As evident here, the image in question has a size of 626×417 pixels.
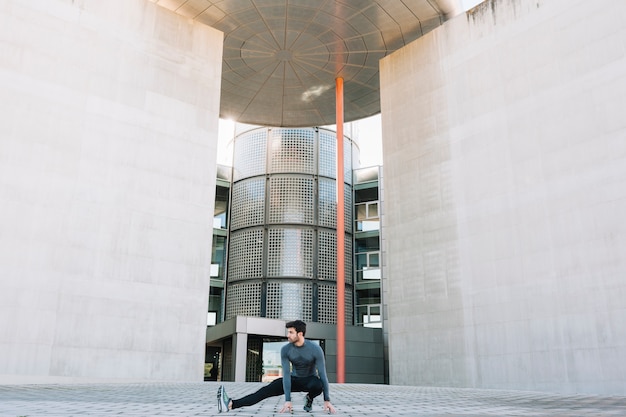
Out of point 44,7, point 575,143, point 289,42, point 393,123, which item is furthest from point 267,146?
point 575,143

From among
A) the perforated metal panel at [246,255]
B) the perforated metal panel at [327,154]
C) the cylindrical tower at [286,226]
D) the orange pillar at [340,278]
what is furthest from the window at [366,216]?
the orange pillar at [340,278]

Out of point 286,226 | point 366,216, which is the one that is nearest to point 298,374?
point 286,226

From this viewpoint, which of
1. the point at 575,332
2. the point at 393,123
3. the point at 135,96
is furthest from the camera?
the point at 393,123

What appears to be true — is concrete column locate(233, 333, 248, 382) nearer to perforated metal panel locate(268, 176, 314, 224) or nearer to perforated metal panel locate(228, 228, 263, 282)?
perforated metal panel locate(228, 228, 263, 282)

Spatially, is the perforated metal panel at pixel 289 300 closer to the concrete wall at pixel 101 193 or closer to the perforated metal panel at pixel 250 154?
the perforated metal panel at pixel 250 154

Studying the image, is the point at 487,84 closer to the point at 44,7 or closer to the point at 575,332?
the point at 575,332

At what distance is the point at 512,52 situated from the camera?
19.5 metres

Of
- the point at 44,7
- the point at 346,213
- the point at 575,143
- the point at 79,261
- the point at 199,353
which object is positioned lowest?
the point at 199,353

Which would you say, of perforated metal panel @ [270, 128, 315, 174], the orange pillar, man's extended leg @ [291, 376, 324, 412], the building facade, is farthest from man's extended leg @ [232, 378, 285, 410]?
perforated metal panel @ [270, 128, 315, 174]

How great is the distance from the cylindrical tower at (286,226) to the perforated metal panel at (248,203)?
61 millimetres

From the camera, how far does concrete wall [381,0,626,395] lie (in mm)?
15844

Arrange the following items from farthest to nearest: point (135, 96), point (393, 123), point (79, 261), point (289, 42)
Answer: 1. point (289, 42)
2. point (393, 123)
3. point (135, 96)
4. point (79, 261)

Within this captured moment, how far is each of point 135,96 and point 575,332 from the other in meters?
16.1

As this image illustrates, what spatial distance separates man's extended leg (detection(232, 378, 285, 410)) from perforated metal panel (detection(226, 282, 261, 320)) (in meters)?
25.6
